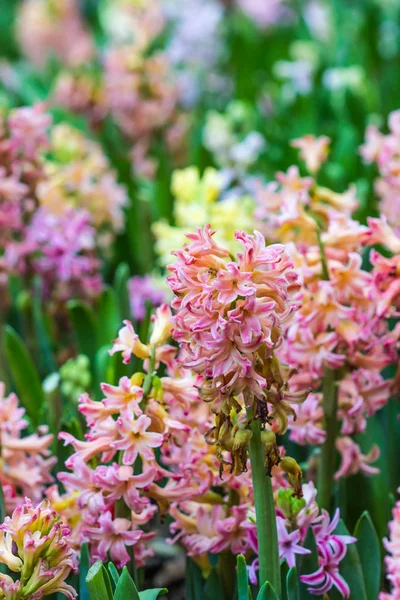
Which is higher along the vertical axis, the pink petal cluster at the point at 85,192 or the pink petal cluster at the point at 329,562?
the pink petal cluster at the point at 85,192

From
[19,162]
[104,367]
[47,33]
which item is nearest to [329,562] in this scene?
[104,367]

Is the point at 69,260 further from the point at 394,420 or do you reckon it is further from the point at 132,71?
the point at 132,71

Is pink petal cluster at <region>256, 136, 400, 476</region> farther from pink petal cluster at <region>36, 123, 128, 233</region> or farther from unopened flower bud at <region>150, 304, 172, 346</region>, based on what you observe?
pink petal cluster at <region>36, 123, 128, 233</region>

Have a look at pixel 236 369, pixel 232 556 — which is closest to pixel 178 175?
pixel 232 556

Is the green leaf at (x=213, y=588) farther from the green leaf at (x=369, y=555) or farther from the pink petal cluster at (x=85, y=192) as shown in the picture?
the pink petal cluster at (x=85, y=192)

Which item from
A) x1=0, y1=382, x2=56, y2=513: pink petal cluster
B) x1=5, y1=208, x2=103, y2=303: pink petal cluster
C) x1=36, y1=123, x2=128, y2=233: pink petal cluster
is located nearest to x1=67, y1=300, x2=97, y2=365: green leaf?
x1=5, y1=208, x2=103, y2=303: pink petal cluster

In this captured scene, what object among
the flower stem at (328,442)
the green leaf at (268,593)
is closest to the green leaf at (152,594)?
the green leaf at (268,593)

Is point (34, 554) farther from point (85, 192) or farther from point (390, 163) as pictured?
point (85, 192)
